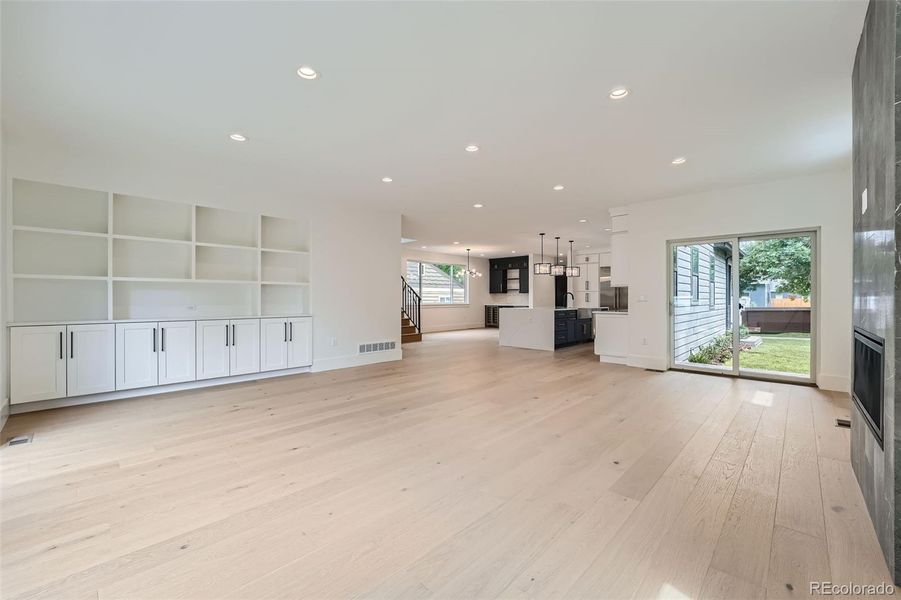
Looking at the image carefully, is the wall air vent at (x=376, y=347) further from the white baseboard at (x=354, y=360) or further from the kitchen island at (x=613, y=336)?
the kitchen island at (x=613, y=336)

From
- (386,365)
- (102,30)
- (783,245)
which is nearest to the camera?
(102,30)

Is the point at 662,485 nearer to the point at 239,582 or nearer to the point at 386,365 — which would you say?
the point at 239,582

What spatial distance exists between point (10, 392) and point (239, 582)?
4.13 metres

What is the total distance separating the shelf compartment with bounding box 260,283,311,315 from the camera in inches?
232

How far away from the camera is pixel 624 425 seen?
11.4ft

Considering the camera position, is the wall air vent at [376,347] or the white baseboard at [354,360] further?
the wall air vent at [376,347]

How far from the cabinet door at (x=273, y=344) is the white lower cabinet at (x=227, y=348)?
0.07 meters

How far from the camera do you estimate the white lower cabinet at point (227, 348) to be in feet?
16.0

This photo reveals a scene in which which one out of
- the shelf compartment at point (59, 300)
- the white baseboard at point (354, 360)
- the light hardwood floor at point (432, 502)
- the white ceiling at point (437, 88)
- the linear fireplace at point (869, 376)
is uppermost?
the white ceiling at point (437, 88)

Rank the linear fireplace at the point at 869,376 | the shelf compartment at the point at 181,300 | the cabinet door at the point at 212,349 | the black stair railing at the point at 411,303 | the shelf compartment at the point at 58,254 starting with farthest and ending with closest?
the black stair railing at the point at 411,303
the cabinet door at the point at 212,349
the shelf compartment at the point at 181,300
the shelf compartment at the point at 58,254
the linear fireplace at the point at 869,376

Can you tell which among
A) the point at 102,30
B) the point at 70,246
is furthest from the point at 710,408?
the point at 70,246

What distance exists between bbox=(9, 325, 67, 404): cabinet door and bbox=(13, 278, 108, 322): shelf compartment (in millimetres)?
371

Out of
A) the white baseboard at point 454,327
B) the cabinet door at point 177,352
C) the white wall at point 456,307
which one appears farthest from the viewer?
the white baseboard at point 454,327

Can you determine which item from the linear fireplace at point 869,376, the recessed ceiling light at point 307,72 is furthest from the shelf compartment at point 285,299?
the linear fireplace at point 869,376
